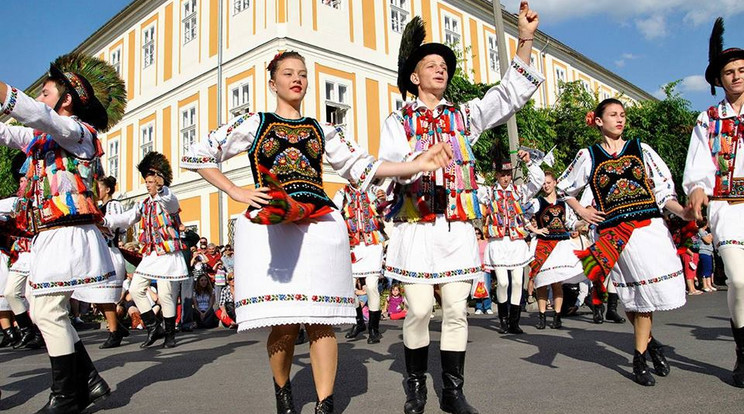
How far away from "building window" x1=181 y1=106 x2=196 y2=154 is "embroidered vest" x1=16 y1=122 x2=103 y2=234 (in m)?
20.6

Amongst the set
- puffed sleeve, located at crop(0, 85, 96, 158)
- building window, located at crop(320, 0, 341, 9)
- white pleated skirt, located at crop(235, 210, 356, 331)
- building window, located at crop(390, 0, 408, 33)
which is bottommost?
white pleated skirt, located at crop(235, 210, 356, 331)

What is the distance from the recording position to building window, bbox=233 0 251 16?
72.4ft

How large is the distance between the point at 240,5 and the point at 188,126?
5535mm

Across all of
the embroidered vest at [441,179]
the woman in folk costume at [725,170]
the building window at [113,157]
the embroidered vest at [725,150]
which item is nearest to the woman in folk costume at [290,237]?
the embroidered vest at [441,179]

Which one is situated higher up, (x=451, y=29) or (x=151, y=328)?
(x=451, y=29)

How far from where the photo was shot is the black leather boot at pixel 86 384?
13.6ft

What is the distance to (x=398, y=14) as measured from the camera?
2525 centimetres

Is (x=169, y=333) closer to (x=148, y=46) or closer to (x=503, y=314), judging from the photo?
(x=503, y=314)

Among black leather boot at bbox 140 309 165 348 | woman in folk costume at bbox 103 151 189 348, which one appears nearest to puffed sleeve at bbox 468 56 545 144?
woman in folk costume at bbox 103 151 189 348

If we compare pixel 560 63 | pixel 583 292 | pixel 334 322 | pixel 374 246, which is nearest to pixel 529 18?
pixel 334 322

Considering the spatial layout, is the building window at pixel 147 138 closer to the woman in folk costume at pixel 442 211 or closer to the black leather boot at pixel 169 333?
the black leather boot at pixel 169 333

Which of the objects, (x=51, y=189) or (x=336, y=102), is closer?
(x=51, y=189)

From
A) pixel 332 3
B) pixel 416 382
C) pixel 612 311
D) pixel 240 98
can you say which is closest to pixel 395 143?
pixel 416 382

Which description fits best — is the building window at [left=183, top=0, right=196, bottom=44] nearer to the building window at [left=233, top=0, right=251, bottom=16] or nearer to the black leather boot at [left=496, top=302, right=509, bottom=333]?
the building window at [left=233, top=0, right=251, bottom=16]
